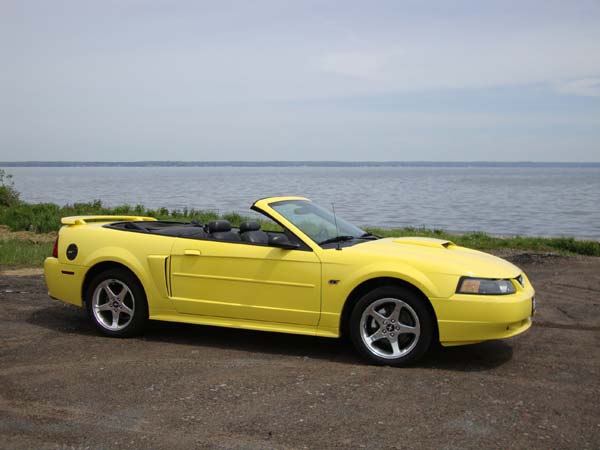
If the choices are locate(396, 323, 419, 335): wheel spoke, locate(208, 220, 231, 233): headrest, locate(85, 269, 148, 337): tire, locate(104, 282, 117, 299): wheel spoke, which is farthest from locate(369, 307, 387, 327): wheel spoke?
locate(104, 282, 117, 299): wheel spoke

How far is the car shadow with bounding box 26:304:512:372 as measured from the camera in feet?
21.2

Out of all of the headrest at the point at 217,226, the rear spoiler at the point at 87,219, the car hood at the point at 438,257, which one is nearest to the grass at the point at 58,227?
the rear spoiler at the point at 87,219

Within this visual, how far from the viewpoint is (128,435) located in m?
4.56

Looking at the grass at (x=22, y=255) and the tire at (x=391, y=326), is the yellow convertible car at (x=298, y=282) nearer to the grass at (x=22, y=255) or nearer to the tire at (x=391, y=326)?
the tire at (x=391, y=326)

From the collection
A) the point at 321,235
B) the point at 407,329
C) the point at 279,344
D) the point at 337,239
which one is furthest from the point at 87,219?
the point at 407,329

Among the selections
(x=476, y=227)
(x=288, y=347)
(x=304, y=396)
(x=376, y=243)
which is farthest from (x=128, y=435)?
(x=476, y=227)

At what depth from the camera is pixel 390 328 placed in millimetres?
6262

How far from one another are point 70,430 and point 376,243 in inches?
132

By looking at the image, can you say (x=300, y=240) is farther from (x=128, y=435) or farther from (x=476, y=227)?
(x=476, y=227)

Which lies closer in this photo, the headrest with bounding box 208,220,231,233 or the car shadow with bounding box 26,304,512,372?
the car shadow with bounding box 26,304,512,372

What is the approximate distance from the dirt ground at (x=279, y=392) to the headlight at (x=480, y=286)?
0.67 meters

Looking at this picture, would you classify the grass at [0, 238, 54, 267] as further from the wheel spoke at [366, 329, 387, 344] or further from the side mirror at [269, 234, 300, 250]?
the wheel spoke at [366, 329, 387, 344]

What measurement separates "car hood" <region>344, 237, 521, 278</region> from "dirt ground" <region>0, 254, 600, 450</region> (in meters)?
0.83

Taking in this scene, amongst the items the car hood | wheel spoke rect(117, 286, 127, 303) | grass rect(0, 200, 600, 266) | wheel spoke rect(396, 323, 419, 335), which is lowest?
grass rect(0, 200, 600, 266)
